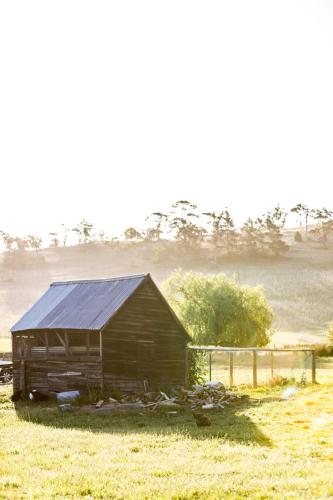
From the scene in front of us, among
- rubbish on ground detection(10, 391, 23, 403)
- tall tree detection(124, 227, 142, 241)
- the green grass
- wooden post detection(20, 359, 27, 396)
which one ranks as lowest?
rubbish on ground detection(10, 391, 23, 403)

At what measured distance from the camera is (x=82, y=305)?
120 ft

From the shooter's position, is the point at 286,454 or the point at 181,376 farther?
the point at 181,376

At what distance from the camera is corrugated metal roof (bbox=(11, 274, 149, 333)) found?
34.3 metres

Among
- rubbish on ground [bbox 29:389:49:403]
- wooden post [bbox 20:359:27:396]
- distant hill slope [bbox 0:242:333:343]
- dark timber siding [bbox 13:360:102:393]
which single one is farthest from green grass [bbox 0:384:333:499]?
distant hill slope [bbox 0:242:333:343]

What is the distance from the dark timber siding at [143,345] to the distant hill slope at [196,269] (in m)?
46.2

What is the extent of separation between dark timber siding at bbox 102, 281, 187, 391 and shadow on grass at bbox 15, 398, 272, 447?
13.3ft

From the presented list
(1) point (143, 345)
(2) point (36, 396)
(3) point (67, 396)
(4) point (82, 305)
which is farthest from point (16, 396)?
(1) point (143, 345)

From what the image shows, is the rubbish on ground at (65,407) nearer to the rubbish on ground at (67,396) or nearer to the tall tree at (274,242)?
the rubbish on ground at (67,396)

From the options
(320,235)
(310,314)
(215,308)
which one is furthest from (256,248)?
(215,308)

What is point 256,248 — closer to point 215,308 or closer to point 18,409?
point 215,308

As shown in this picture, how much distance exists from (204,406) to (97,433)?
7.35 metres

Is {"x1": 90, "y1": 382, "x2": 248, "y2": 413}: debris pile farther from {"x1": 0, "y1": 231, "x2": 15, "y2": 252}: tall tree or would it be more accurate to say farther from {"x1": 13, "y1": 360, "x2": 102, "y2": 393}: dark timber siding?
{"x1": 0, "y1": 231, "x2": 15, "y2": 252}: tall tree

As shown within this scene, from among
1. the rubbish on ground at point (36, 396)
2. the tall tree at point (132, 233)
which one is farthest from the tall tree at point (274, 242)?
the rubbish on ground at point (36, 396)

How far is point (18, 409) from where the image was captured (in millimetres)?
31562
